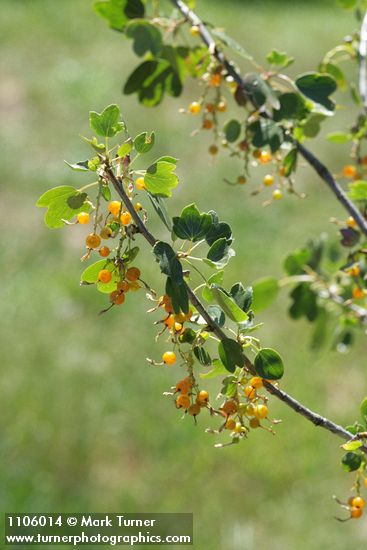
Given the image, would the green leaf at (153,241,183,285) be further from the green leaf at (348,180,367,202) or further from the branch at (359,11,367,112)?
the branch at (359,11,367,112)

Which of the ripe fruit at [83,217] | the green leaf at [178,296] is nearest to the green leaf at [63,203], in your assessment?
the ripe fruit at [83,217]

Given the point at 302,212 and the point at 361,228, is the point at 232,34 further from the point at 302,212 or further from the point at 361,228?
the point at 361,228

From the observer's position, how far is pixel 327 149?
491 cm

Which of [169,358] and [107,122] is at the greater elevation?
[107,122]

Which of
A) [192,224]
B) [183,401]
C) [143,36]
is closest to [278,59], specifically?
[143,36]

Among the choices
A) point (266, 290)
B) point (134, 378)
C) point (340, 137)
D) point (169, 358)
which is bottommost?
point (169, 358)

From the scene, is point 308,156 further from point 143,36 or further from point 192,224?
point 192,224

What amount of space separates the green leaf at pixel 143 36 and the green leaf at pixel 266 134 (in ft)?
0.74

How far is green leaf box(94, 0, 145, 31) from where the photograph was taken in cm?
132

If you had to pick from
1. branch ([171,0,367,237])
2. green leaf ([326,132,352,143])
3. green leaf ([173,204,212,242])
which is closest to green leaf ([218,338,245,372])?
green leaf ([173,204,212,242])

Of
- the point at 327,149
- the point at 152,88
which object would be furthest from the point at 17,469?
the point at 327,149

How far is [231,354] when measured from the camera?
800 millimetres

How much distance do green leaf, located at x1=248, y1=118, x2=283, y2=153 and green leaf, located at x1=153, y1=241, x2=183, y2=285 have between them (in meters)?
0.46

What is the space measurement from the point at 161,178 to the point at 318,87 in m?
0.51
